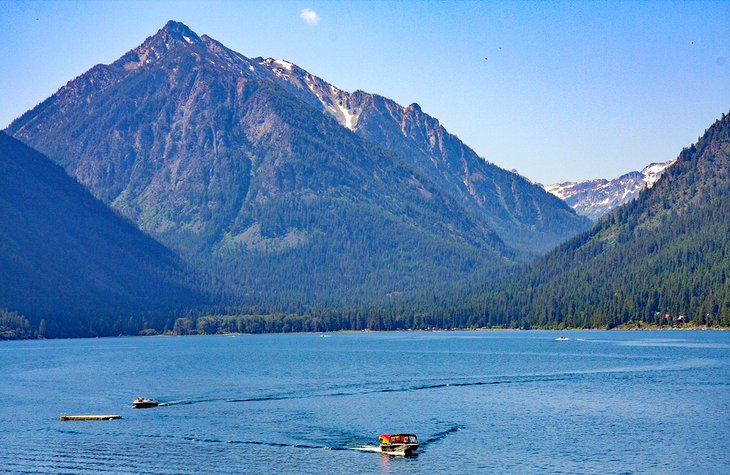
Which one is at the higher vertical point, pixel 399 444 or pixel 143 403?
pixel 143 403

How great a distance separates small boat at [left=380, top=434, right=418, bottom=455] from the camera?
→ 115562 mm

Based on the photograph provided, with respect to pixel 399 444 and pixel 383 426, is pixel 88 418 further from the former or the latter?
pixel 399 444

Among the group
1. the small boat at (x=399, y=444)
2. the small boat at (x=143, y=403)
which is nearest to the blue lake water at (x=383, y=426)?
the small boat at (x=399, y=444)

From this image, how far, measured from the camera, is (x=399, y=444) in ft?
382

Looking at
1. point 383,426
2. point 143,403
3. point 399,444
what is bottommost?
point 399,444

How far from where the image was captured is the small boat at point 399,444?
115562 mm

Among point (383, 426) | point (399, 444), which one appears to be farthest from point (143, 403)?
point (399, 444)

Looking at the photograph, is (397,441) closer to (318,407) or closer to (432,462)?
(432,462)

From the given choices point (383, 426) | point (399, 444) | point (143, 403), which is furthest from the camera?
point (143, 403)

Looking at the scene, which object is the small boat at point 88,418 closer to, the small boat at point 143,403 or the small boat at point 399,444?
the small boat at point 143,403

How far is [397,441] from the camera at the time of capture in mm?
116938

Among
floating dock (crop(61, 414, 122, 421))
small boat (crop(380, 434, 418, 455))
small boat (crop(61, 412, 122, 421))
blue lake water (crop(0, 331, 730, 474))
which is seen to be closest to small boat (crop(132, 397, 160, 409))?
blue lake water (crop(0, 331, 730, 474))

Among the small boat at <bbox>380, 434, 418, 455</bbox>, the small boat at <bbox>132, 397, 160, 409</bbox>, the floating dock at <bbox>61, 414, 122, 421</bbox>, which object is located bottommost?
the small boat at <bbox>380, 434, 418, 455</bbox>

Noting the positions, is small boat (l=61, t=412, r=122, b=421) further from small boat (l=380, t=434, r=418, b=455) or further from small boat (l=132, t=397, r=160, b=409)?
small boat (l=380, t=434, r=418, b=455)
